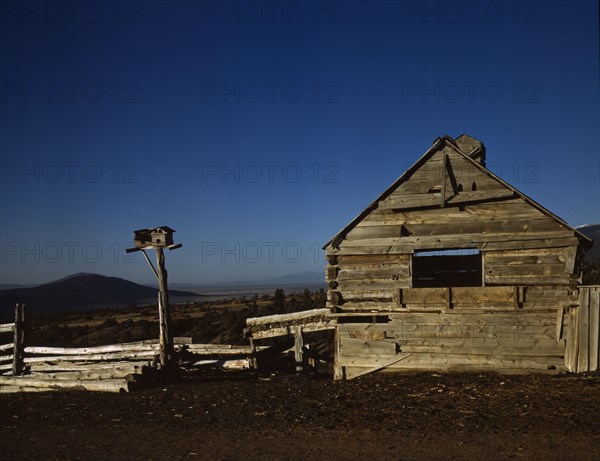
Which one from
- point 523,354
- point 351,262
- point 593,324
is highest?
point 351,262

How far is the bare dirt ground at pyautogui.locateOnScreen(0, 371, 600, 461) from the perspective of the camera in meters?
7.67

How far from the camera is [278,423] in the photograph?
31.0 ft

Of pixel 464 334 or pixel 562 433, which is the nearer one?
pixel 562 433

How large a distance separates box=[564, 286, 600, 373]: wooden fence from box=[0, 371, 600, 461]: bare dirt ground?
615 millimetres

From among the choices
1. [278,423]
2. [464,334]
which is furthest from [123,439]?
[464,334]

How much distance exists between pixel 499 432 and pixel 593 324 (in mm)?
5292

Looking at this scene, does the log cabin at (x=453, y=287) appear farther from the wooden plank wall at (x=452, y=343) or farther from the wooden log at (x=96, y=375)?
the wooden log at (x=96, y=375)

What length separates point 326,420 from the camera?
9492mm

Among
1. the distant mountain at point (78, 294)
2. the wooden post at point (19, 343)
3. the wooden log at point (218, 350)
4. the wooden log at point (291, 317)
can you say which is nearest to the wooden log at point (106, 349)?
the wooden post at point (19, 343)

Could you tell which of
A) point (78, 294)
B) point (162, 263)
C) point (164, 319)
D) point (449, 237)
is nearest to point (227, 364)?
point (164, 319)

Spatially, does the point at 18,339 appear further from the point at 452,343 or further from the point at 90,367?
the point at 452,343

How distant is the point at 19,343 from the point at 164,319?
5094mm

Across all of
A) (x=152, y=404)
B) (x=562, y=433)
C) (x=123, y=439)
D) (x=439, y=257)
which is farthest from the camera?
(x=439, y=257)

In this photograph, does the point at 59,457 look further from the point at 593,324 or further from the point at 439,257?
the point at 439,257
